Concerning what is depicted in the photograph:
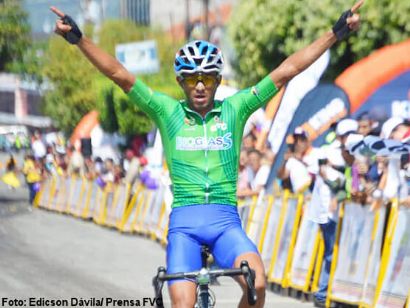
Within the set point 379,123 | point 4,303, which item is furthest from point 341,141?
point 4,303

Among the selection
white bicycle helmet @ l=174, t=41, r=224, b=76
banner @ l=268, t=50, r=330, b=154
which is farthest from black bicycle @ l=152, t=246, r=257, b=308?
banner @ l=268, t=50, r=330, b=154

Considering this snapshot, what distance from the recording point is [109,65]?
8133mm

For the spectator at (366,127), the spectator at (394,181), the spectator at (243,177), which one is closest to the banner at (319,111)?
the spectator at (243,177)

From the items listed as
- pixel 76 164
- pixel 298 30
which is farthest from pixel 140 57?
pixel 76 164

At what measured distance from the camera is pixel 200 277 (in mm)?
7383

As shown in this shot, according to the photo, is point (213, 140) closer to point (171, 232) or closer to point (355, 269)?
point (171, 232)

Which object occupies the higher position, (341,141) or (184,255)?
(341,141)

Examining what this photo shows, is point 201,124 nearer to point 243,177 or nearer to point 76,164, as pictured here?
point 243,177

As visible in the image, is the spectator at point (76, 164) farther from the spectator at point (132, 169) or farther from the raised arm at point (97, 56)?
the raised arm at point (97, 56)

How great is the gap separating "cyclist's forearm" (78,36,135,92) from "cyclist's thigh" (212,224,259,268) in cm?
122

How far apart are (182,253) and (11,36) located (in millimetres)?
30018

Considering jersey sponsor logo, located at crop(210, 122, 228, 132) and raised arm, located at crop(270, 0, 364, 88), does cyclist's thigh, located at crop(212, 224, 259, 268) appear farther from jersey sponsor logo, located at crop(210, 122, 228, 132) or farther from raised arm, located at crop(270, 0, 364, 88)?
raised arm, located at crop(270, 0, 364, 88)

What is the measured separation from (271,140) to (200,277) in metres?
12.2

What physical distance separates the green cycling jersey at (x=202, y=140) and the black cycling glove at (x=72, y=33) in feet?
1.64
